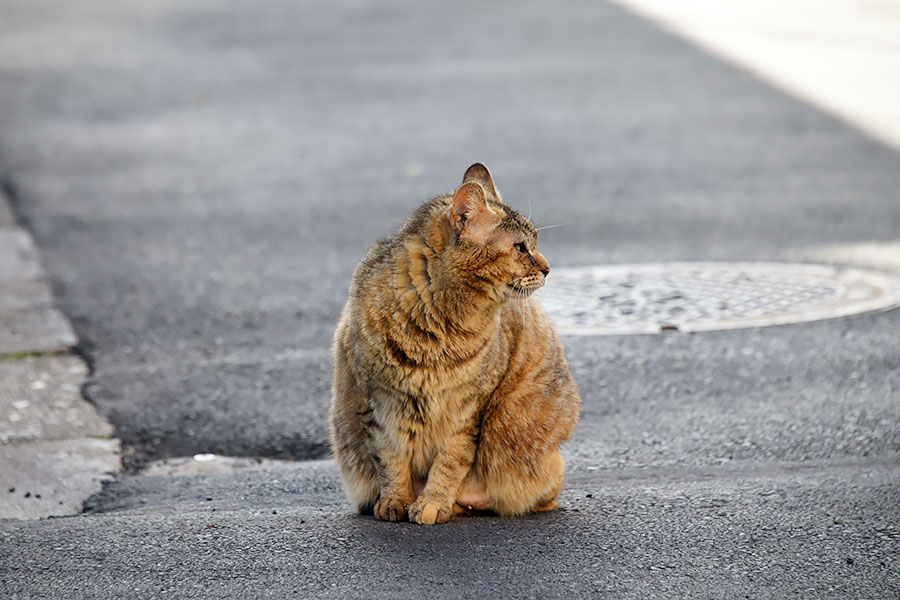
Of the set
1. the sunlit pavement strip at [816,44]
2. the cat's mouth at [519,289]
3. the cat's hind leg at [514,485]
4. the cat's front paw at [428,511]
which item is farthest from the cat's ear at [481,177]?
the sunlit pavement strip at [816,44]

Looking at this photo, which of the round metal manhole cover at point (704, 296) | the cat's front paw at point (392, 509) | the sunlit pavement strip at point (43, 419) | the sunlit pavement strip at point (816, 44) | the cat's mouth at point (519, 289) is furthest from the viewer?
the sunlit pavement strip at point (816, 44)

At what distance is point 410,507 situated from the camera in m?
4.32

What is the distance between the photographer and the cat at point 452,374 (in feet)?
13.6

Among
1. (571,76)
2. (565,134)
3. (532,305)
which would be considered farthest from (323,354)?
(571,76)

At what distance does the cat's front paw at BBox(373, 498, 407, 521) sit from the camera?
4.32 metres

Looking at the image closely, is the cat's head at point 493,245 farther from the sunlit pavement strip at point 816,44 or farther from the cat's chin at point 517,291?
the sunlit pavement strip at point 816,44

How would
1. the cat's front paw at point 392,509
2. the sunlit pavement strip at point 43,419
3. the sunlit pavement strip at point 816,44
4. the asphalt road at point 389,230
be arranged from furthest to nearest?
the sunlit pavement strip at point 816,44
the sunlit pavement strip at point 43,419
the cat's front paw at point 392,509
the asphalt road at point 389,230

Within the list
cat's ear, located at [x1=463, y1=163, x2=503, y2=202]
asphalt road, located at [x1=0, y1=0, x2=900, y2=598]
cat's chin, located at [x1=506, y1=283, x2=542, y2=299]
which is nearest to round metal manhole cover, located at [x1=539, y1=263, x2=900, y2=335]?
asphalt road, located at [x1=0, y1=0, x2=900, y2=598]

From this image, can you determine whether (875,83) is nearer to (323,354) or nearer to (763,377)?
(763,377)

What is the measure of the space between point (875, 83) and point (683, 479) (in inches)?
304

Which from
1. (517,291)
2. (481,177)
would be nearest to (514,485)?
(517,291)

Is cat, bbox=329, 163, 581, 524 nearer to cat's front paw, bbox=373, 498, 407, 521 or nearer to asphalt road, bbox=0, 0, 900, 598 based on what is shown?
cat's front paw, bbox=373, 498, 407, 521

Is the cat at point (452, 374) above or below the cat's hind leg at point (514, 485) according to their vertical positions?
above

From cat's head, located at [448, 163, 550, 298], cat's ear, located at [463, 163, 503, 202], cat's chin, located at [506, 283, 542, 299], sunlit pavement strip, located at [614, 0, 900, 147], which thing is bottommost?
cat's chin, located at [506, 283, 542, 299]
